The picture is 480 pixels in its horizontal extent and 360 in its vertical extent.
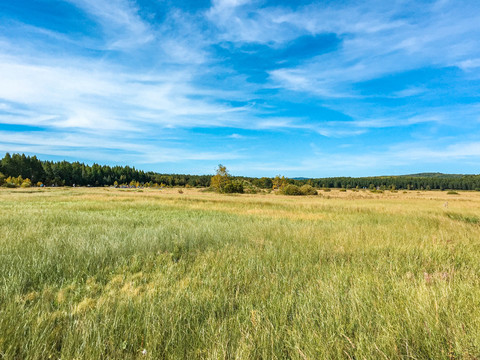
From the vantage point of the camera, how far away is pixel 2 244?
590 cm

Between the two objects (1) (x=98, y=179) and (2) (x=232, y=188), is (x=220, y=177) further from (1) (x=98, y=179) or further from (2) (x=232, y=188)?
(1) (x=98, y=179)

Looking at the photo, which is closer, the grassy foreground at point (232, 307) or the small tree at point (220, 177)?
the grassy foreground at point (232, 307)

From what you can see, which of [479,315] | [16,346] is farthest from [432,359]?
[16,346]

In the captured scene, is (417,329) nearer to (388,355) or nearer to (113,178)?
(388,355)

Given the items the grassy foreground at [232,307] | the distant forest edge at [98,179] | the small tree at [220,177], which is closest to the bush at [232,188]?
the small tree at [220,177]

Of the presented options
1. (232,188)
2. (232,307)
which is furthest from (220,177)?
(232,307)

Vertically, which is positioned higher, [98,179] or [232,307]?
[98,179]

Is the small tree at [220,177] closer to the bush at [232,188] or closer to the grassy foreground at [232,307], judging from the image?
the bush at [232,188]

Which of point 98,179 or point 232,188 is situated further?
point 98,179

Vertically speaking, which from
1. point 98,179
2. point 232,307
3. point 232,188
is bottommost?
point 232,188

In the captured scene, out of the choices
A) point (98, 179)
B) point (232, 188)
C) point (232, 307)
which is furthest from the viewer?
point (98, 179)

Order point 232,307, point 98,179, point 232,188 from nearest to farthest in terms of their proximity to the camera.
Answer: point 232,307 < point 232,188 < point 98,179

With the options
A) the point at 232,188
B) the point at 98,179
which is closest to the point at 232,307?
the point at 232,188

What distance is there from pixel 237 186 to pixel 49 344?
2470 inches
